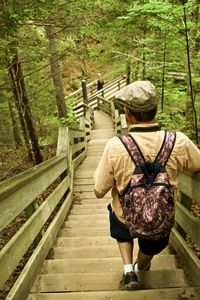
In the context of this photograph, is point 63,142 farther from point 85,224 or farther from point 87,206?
point 85,224

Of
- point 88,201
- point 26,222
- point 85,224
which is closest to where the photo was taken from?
point 26,222

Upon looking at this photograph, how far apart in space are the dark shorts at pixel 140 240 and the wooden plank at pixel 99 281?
0.41m

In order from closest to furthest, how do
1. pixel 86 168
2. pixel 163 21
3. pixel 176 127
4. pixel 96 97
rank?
pixel 163 21, pixel 86 168, pixel 176 127, pixel 96 97

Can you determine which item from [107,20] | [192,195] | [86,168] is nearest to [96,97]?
[107,20]

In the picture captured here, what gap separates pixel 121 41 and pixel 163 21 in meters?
9.43

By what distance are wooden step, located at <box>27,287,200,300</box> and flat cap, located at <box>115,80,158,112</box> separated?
60.5 inches

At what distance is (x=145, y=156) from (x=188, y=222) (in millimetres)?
1267

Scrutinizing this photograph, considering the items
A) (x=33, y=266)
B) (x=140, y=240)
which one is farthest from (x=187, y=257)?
(x=33, y=266)

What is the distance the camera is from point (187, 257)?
129 inches

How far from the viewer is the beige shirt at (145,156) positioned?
8.16ft

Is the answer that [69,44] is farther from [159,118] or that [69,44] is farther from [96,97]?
[96,97]

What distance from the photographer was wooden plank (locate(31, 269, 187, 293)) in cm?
307

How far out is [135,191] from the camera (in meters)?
2.43

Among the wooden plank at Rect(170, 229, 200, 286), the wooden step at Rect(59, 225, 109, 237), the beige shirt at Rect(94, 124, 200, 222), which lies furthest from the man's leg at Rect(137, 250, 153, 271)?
the wooden step at Rect(59, 225, 109, 237)
